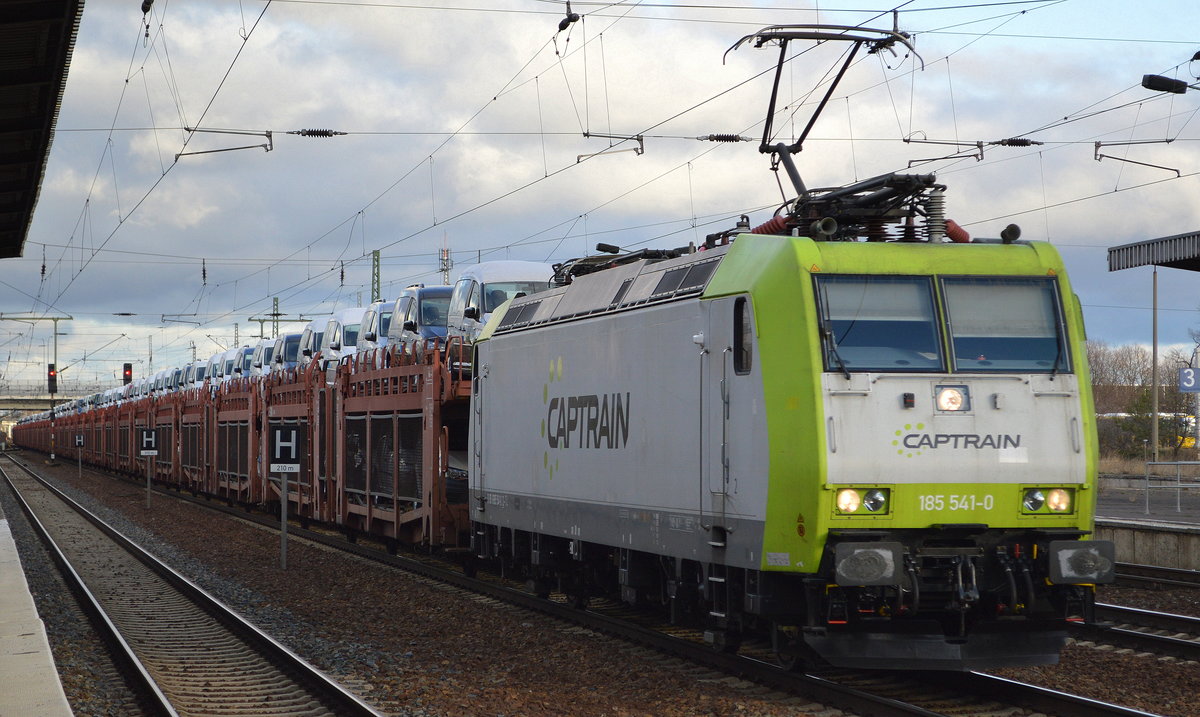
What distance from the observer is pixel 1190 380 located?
2514 cm

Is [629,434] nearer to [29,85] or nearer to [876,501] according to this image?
[876,501]

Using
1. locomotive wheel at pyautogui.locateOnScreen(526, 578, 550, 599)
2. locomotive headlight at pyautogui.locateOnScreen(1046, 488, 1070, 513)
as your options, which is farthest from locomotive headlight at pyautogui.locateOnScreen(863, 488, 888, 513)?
locomotive wheel at pyautogui.locateOnScreen(526, 578, 550, 599)

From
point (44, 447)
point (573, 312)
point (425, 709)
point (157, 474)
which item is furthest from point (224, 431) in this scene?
point (44, 447)

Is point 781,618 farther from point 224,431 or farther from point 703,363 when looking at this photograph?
point 224,431

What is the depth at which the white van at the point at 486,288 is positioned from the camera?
21.4m

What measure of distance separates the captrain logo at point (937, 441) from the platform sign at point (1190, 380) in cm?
1759

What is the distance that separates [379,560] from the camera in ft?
70.3

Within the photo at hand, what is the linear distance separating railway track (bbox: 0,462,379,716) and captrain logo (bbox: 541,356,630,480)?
11.2 feet

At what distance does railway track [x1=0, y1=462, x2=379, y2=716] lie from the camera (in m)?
10.6

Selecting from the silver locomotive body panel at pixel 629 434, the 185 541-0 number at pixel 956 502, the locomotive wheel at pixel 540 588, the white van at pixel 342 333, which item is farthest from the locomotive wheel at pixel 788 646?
the white van at pixel 342 333

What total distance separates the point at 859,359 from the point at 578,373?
4388 mm

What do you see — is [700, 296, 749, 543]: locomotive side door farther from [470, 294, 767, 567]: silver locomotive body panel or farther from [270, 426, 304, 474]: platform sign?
[270, 426, 304, 474]: platform sign

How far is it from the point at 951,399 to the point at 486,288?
12957mm

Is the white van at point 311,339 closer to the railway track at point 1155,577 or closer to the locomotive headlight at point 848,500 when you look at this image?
the railway track at point 1155,577
